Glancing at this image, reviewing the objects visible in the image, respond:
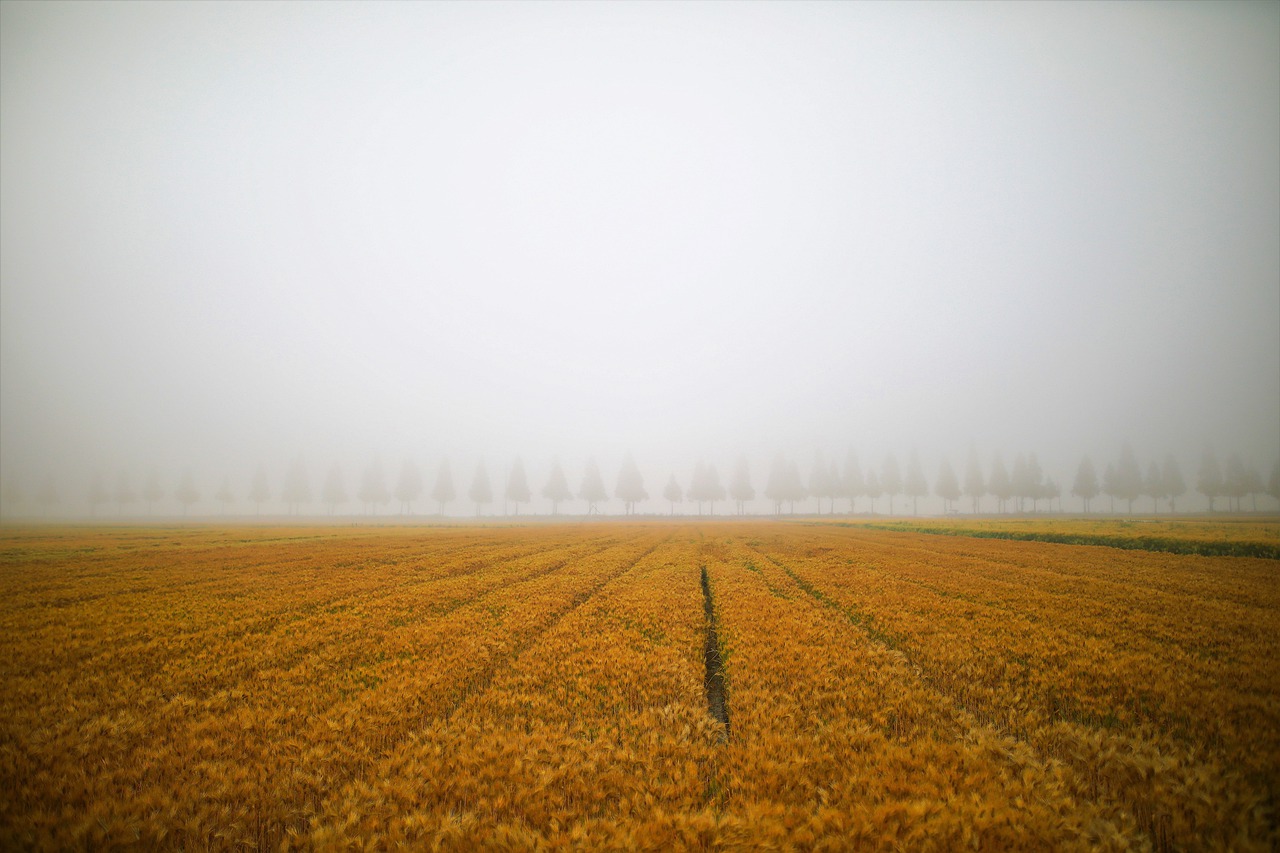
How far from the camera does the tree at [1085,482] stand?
99.9m

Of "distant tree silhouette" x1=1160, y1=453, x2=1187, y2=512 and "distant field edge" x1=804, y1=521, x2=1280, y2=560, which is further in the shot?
"distant tree silhouette" x1=1160, y1=453, x2=1187, y2=512

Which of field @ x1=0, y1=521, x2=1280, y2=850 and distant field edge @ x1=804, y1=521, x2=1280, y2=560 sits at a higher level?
field @ x1=0, y1=521, x2=1280, y2=850

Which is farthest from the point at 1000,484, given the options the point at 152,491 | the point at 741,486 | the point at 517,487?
the point at 152,491

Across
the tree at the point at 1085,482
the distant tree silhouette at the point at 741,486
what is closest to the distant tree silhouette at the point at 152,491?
the distant tree silhouette at the point at 741,486

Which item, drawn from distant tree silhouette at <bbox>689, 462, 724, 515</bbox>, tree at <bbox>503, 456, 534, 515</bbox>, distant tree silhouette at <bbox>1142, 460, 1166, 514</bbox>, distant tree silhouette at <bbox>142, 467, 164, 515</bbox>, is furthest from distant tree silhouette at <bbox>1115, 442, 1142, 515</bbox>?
distant tree silhouette at <bbox>142, 467, 164, 515</bbox>

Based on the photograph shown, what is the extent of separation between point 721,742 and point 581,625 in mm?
5983

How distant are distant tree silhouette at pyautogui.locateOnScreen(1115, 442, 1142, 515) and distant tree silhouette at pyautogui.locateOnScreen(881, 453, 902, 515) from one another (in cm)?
4016

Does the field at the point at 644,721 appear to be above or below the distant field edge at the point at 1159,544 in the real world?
above

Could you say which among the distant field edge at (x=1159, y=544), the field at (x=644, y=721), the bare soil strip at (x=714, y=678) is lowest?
the distant field edge at (x=1159, y=544)

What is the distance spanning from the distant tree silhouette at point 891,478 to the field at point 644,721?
106m

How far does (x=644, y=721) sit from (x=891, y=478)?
4819 inches

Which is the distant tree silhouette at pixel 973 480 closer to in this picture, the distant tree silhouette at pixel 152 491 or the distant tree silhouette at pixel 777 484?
the distant tree silhouette at pixel 777 484

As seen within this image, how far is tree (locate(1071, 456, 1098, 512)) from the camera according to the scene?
99.9 m

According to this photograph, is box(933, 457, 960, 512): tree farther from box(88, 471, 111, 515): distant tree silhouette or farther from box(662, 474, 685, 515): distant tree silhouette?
box(88, 471, 111, 515): distant tree silhouette
